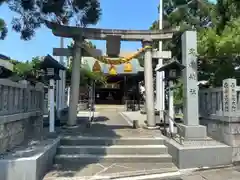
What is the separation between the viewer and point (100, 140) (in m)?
8.34

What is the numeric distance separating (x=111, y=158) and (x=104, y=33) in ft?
17.4

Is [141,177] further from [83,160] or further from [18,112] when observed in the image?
[18,112]

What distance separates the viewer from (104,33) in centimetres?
1085

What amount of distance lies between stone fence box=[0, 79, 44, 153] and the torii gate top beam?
223 centimetres

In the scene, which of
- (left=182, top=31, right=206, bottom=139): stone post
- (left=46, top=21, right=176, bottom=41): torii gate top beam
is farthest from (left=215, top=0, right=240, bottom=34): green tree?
(left=46, top=21, right=176, bottom=41): torii gate top beam

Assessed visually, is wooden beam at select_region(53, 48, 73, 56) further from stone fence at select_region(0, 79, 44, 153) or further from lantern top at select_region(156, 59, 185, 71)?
lantern top at select_region(156, 59, 185, 71)

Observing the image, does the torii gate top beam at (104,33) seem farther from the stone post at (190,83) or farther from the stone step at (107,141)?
the stone step at (107,141)

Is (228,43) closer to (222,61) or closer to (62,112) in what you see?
(222,61)

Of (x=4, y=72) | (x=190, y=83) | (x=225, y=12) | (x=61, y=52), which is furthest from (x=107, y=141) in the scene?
(x=225, y=12)

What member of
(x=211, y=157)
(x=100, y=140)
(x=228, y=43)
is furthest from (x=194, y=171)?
(x=228, y=43)

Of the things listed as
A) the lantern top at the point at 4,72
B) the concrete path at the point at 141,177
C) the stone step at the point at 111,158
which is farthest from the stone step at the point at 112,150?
the lantern top at the point at 4,72

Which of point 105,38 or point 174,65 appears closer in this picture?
point 174,65

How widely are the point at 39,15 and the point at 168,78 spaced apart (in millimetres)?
4897

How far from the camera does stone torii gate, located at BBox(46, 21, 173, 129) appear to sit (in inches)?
409
